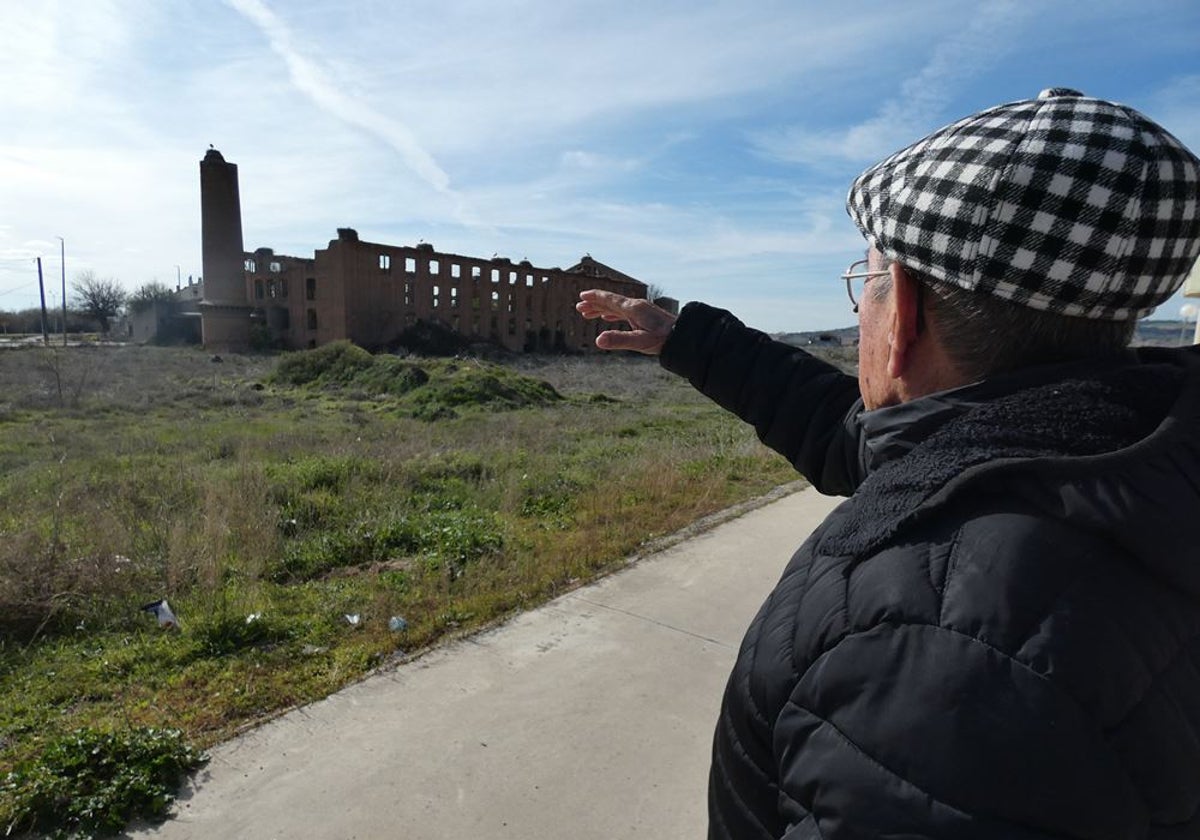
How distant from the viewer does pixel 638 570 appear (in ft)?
17.6

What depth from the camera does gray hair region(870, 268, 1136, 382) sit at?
1161 millimetres

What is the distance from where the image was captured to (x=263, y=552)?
222 inches

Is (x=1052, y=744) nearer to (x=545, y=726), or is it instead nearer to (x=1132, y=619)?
(x=1132, y=619)

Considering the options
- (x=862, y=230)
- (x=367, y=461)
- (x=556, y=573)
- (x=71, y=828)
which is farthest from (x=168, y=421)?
(x=862, y=230)

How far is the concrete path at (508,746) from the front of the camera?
2719 millimetres

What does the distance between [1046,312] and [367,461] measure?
27.7 feet

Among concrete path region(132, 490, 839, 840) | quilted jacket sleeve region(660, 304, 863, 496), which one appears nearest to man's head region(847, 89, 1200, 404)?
quilted jacket sleeve region(660, 304, 863, 496)

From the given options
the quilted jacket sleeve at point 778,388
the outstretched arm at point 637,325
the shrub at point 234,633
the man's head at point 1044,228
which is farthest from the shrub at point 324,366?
the man's head at point 1044,228

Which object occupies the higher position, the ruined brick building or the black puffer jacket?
the ruined brick building

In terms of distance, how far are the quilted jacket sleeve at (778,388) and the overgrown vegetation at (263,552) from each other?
2.44 metres

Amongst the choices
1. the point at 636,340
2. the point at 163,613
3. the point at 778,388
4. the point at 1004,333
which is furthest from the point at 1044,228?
the point at 163,613

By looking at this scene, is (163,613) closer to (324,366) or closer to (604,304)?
(604,304)

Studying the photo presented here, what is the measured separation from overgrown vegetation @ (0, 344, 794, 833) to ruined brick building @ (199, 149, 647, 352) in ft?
110

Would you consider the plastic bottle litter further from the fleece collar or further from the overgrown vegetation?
the fleece collar
